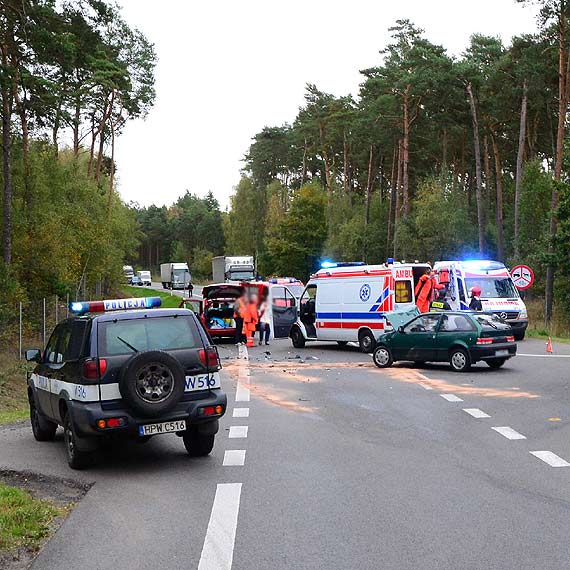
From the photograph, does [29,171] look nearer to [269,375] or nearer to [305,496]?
[269,375]

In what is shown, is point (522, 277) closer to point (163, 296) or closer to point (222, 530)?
point (222, 530)

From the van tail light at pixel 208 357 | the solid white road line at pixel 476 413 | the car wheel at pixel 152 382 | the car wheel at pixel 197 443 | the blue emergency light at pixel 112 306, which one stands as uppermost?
the blue emergency light at pixel 112 306

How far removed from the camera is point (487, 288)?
27781mm

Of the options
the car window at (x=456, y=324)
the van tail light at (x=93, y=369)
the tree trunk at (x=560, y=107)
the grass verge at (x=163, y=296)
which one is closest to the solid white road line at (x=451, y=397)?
the car window at (x=456, y=324)

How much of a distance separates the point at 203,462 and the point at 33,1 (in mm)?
17306

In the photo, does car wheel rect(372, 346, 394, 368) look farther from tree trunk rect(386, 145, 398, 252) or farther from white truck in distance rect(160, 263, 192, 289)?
white truck in distance rect(160, 263, 192, 289)

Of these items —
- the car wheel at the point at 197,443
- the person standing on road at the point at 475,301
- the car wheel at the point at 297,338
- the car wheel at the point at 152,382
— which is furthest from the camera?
the car wheel at the point at 297,338

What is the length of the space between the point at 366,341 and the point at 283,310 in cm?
478

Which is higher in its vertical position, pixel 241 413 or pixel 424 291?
pixel 424 291

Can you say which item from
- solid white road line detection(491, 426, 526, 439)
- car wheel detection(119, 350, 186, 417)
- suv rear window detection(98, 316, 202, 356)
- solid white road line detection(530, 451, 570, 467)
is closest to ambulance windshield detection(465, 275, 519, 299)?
solid white road line detection(491, 426, 526, 439)

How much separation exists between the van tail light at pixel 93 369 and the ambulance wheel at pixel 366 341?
55.1ft

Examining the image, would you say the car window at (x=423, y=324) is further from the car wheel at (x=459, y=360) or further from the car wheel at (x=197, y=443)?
the car wheel at (x=197, y=443)

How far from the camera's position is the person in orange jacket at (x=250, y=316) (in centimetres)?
2226

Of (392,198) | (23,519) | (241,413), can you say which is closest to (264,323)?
(241,413)
